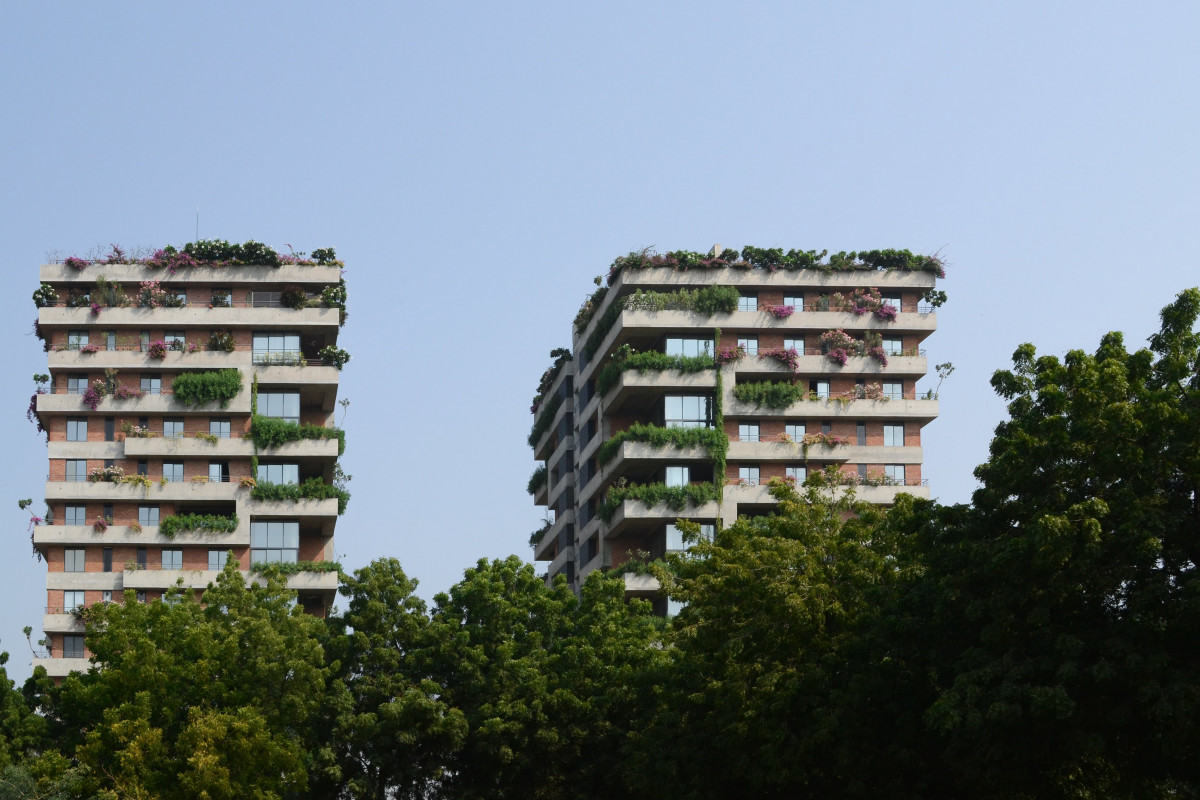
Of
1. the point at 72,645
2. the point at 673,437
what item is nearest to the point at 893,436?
the point at 673,437

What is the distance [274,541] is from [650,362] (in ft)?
68.2

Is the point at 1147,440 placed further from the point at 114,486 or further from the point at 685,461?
the point at 114,486

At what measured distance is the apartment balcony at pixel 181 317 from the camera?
86688 millimetres

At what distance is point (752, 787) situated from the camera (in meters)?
47.7

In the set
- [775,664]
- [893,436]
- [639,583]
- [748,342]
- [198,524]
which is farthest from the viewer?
[748,342]

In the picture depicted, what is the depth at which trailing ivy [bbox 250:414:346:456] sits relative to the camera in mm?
84875

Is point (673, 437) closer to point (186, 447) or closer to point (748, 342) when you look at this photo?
point (748, 342)

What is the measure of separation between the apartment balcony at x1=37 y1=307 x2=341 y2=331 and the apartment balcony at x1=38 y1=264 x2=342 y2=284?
5.08 feet

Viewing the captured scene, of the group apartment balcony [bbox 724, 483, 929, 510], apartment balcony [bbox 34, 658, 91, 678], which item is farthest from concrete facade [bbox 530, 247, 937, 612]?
apartment balcony [bbox 34, 658, 91, 678]

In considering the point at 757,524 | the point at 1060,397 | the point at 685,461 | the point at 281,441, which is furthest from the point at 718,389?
the point at 1060,397

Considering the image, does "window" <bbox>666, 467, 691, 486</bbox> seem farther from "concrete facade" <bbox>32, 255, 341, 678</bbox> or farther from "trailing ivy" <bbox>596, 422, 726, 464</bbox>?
"concrete facade" <bbox>32, 255, 341, 678</bbox>

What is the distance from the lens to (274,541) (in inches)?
3334

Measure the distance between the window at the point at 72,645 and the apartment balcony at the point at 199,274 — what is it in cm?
1814

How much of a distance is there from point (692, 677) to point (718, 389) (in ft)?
111
